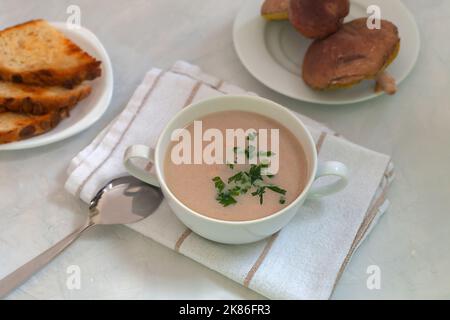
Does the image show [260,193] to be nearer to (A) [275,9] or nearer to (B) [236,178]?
(B) [236,178]

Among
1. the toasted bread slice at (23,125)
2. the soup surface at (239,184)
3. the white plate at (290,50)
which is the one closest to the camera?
the soup surface at (239,184)

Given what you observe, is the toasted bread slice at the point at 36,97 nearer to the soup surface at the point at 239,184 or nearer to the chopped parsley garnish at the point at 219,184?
the soup surface at the point at 239,184

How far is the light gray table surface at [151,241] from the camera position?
3.70 feet

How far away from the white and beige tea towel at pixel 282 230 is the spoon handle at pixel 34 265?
0.09 meters

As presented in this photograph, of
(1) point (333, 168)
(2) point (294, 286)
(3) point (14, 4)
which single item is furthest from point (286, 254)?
(3) point (14, 4)

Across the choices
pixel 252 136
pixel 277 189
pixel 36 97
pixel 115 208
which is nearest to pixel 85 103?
pixel 36 97

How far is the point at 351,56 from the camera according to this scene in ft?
4.23

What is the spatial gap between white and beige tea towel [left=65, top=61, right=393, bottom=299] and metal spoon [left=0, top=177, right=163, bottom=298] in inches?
0.8

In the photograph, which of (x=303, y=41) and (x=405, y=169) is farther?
(x=303, y=41)

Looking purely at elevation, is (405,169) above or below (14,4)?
below

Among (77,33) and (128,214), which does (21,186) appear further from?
(77,33)

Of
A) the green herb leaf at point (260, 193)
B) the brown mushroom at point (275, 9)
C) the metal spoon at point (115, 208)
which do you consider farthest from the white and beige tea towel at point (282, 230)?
the brown mushroom at point (275, 9)

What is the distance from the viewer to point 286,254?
111 cm

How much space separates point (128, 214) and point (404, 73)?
762 mm
